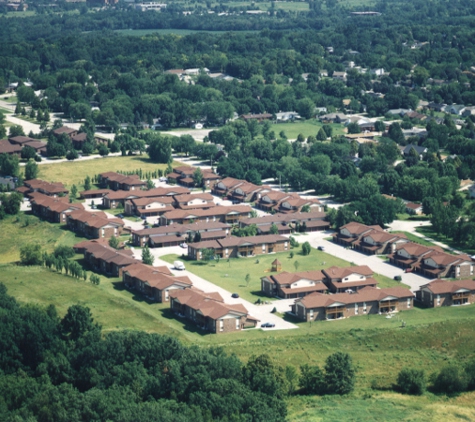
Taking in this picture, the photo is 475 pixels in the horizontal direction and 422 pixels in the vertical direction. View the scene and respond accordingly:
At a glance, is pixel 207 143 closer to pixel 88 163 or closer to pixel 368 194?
pixel 88 163

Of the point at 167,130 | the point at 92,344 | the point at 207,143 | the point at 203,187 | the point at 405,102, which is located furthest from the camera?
the point at 405,102

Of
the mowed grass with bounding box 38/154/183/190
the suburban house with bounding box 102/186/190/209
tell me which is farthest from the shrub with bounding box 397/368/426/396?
the mowed grass with bounding box 38/154/183/190

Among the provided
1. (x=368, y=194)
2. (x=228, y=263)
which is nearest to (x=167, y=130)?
(x=368, y=194)

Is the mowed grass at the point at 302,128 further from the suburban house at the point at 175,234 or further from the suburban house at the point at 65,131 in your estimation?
the suburban house at the point at 175,234

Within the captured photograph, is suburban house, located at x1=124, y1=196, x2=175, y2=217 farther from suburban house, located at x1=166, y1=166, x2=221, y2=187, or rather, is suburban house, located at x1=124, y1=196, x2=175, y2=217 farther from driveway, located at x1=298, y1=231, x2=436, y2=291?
driveway, located at x1=298, y1=231, x2=436, y2=291

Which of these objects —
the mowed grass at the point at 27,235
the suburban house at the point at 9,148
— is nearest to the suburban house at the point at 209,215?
the mowed grass at the point at 27,235
